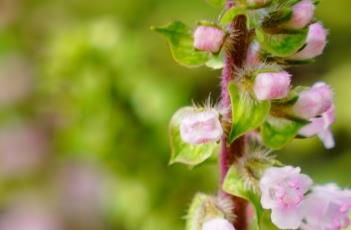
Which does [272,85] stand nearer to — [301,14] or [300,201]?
[301,14]

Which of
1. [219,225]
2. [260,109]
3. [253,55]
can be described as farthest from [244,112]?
[219,225]

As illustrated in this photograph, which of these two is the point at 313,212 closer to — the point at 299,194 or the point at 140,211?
the point at 299,194

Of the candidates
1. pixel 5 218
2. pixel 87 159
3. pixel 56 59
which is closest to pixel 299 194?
pixel 56 59

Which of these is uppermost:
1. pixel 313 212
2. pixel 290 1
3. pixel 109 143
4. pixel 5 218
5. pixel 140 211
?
pixel 290 1

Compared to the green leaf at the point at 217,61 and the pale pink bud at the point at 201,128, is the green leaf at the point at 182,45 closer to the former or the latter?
the green leaf at the point at 217,61

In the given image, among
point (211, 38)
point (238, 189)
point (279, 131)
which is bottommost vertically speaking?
point (238, 189)

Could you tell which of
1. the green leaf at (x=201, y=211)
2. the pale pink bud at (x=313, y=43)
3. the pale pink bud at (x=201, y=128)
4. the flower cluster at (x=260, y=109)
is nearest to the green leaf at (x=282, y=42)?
the flower cluster at (x=260, y=109)
